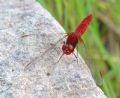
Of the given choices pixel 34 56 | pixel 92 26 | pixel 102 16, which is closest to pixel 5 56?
pixel 34 56

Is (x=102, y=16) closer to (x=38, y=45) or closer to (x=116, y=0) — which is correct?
(x=116, y=0)

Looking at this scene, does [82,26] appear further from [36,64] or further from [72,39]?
[36,64]

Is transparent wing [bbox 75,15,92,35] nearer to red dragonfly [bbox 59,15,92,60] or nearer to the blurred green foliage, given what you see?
red dragonfly [bbox 59,15,92,60]

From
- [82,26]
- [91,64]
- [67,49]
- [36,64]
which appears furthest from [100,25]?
[36,64]

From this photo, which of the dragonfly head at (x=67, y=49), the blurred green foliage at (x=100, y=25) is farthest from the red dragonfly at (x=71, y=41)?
the blurred green foliage at (x=100, y=25)

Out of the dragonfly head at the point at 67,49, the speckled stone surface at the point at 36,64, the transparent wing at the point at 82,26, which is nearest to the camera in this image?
the speckled stone surface at the point at 36,64

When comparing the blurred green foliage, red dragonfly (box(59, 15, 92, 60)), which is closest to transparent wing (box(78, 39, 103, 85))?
red dragonfly (box(59, 15, 92, 60))

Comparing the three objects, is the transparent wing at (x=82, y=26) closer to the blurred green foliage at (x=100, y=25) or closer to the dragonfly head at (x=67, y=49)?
the dragonfly head at (x=67, y=49)
